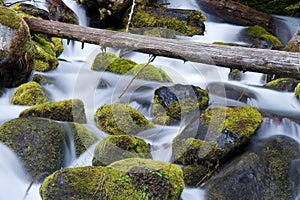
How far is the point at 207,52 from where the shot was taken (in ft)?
15.1

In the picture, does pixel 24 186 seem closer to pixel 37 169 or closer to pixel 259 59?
pixel 37 169

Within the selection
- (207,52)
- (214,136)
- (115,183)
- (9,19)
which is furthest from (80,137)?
(9,19)

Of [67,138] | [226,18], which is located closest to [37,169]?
[67,138]

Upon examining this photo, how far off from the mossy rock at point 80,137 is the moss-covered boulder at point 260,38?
19.1 ft

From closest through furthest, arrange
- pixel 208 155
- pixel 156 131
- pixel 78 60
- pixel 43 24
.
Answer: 1. pixel 208 155
2. pixel 156 131
3. pixel 43 24
4. pixel 78 60

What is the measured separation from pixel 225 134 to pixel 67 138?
183 centimetres

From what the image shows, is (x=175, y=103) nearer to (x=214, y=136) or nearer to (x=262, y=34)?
(x=214, y=136)

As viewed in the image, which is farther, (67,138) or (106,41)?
(106,41)

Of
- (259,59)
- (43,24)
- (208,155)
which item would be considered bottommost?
(208,155)

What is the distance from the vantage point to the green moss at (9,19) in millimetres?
5051

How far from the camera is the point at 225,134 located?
160 inches

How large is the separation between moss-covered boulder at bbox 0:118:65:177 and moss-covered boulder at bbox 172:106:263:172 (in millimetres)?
1326

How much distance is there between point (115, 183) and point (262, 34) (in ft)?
24.2

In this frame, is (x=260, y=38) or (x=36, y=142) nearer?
(x=36, y=142)
